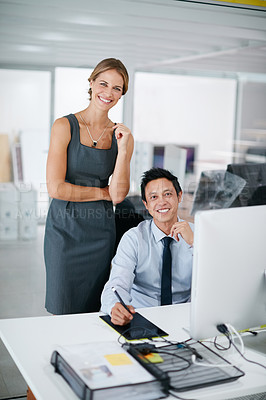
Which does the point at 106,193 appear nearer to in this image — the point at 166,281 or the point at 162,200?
the point at 162,200

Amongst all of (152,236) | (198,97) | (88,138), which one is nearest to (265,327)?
(152,236)

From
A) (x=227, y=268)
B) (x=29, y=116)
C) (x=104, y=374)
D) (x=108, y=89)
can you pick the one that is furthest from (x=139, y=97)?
(x=104, y=374)

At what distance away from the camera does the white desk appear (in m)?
1.47

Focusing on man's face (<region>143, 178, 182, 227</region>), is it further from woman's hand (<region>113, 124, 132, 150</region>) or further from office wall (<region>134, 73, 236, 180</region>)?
office wall (<region>134, 73, 236, 180</region>)

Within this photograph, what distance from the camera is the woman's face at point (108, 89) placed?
9.80ft

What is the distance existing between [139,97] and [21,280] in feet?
4.69

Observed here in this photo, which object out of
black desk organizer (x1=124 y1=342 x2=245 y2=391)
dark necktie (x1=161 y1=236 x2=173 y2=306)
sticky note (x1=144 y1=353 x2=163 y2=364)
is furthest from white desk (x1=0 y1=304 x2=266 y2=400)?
dark necktie (x1=161 y1=236 x2=173 y2=306)

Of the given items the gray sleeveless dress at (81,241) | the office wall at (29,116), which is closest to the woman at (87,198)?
the gray sleeveless dress at (81,241)

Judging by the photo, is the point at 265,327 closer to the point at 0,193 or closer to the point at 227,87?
the point at 0,193

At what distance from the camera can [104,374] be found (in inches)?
56.6

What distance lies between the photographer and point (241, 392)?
4.97 feet

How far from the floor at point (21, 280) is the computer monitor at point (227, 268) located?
1.87 m

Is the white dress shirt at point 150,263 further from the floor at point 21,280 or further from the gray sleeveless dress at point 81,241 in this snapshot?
the floor at point 21,280

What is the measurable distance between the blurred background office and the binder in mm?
1732
